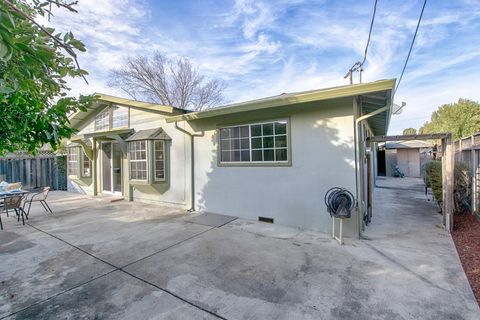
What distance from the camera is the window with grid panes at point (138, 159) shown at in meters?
7.48

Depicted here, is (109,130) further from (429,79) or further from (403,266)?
(429,79)

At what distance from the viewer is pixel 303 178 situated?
514cm

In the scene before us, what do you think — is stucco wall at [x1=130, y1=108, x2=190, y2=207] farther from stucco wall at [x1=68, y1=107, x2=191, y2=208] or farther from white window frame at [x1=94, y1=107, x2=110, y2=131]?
white window frame at [x1=94, y1=107, x2=110, y2=131]

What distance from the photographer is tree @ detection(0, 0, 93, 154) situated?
1.40 metres

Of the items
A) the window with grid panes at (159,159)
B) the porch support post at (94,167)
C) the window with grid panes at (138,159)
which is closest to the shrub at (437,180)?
the window with grid panes at (159,159)

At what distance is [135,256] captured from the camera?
149 inches

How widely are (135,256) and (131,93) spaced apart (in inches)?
754

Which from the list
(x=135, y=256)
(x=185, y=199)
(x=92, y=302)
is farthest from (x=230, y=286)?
(x=185, y=199)

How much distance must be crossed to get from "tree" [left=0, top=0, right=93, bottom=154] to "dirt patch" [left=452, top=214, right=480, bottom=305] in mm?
4610

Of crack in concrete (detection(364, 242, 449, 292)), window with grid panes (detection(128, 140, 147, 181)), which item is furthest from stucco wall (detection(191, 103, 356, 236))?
window with grid panes (detection(128, 140, 147, 181))

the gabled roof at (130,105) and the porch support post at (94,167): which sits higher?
the gabled roof at (130,105)

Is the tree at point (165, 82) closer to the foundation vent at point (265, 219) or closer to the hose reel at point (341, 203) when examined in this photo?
the foundation vent at point (265, 219)

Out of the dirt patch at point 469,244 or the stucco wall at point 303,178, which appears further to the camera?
the stucco wall at point 303,178

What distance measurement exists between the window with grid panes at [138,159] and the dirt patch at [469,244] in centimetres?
767
